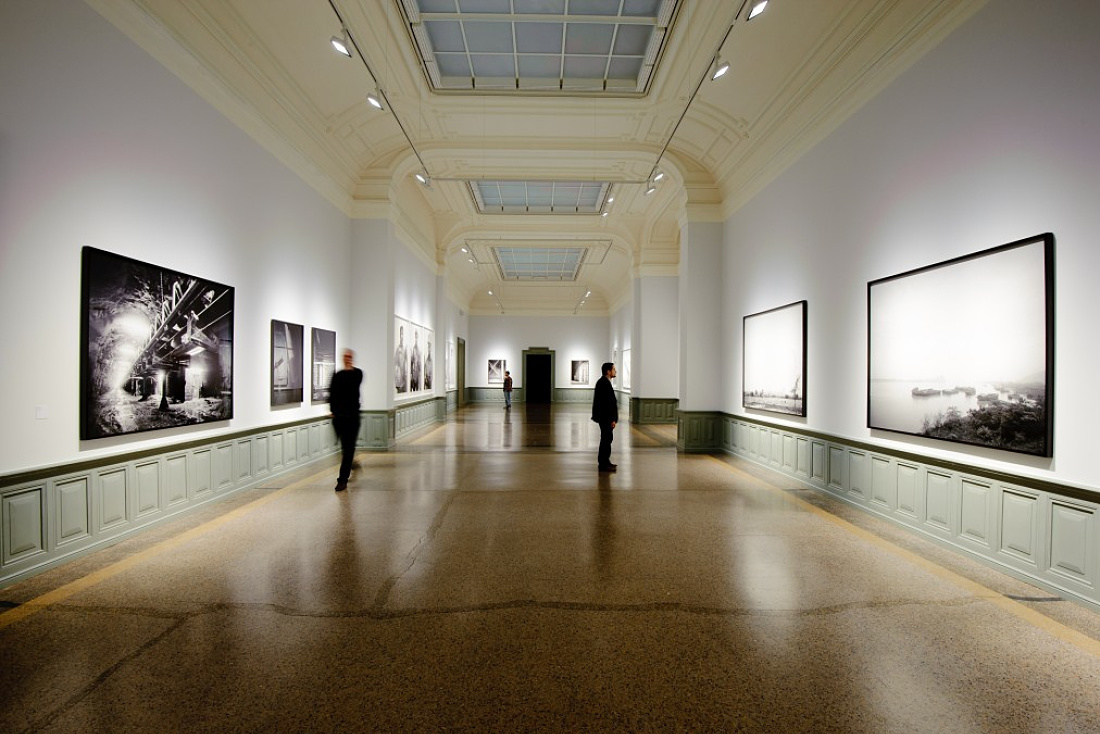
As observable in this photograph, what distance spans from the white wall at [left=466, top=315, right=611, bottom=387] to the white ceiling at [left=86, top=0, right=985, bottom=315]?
1537 centimetres

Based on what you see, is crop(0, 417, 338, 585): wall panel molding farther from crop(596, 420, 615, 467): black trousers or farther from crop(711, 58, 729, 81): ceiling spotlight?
crop(711, 58, 729, 81): ceiling spotlight

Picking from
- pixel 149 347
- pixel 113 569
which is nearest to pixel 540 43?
pixel 149 347

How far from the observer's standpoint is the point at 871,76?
23.5ft

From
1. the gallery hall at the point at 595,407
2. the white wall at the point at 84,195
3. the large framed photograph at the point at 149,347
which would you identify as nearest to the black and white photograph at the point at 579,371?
the gallery hall at the point at 595,407

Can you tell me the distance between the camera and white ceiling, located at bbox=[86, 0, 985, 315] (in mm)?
6883

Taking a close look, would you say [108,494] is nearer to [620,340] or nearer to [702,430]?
[702,430]

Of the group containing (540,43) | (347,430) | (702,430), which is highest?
(540,43)

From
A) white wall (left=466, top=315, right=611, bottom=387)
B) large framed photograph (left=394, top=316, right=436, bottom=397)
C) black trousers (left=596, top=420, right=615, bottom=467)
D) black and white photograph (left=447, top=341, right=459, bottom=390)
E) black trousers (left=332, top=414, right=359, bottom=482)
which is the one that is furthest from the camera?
white wall (left=466, top=315, right=611, bottom=387)

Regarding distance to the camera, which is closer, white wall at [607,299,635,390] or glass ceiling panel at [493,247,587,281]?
glass ceiling panel at [493,247,587,281]

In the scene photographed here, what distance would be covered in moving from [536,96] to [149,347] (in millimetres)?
7925

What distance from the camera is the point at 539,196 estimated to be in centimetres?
1600

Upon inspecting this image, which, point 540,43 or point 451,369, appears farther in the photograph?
point 451,369

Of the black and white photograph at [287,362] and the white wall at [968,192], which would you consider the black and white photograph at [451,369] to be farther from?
the white wall at [968,192]

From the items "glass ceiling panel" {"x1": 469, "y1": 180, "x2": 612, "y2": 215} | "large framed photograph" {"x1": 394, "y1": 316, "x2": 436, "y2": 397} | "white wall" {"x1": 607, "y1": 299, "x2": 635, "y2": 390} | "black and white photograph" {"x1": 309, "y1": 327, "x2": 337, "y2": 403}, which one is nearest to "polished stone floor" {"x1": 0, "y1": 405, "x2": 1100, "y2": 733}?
"black and white photograph" {"x1": 309, "y1": 327, "x2": 337, "y2": 403}
